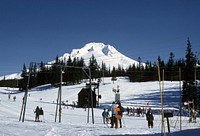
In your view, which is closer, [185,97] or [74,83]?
[185,97]

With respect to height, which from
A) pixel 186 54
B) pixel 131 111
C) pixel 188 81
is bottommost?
pixel 131 111

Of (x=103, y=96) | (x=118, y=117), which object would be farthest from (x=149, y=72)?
(x=118, y=117)

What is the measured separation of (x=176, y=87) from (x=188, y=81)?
45.3 meters

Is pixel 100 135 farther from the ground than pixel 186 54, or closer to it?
closer to it

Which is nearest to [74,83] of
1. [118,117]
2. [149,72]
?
[149,72]

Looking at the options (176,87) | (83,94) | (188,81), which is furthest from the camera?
(176,87)

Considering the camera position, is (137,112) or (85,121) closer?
(85,121)

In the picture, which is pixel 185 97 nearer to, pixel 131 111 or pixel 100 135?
pixel 131 111

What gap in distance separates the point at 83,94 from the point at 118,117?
46.7 meters

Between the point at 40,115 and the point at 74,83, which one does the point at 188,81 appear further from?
the point at 74,83

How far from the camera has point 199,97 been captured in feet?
150

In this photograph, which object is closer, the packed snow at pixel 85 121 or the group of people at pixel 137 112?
the packed snow at pixel 85 121

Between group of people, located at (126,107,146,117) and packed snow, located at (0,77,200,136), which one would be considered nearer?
packed snow, located at (0,77,200,136)

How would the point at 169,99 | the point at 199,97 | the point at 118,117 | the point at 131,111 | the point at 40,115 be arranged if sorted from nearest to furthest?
the point at 118,117 < the point at 40,115 < the point at 199,97 < the point at 131,111 < the point at 169,99
